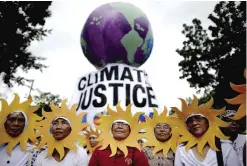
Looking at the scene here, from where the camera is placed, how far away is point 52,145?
3.73 metres

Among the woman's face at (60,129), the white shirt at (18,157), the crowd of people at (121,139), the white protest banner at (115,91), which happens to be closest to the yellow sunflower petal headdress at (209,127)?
the crowd of people at (121,139)

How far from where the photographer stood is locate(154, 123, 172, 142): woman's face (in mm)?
4227

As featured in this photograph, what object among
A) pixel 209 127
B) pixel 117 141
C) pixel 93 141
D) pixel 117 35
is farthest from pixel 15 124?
pixel 117 35

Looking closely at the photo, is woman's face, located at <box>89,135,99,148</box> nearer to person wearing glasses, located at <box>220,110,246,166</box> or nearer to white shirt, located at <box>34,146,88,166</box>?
white shirt, located at <box>34,146,88,166</box>

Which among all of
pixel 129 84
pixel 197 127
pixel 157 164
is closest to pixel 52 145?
pixel 157 164

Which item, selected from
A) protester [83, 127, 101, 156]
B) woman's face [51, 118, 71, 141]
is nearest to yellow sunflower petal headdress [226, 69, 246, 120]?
woman's face [51, 118, 71, 141]

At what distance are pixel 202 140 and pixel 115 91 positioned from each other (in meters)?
4.51

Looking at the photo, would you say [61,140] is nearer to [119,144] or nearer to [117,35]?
[119,144]

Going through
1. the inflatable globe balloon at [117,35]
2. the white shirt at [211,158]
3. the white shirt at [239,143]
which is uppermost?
the inflatable globe balloon at [117,35]

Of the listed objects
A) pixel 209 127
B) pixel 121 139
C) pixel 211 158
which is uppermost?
pixel 209 127

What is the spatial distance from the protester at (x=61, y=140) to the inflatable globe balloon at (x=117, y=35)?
4.14 meters

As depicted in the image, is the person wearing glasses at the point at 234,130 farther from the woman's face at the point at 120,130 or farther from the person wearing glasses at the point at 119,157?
the woman's face at the point at 120,130

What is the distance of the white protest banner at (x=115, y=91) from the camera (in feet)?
25.7

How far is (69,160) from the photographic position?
11.9 feet
